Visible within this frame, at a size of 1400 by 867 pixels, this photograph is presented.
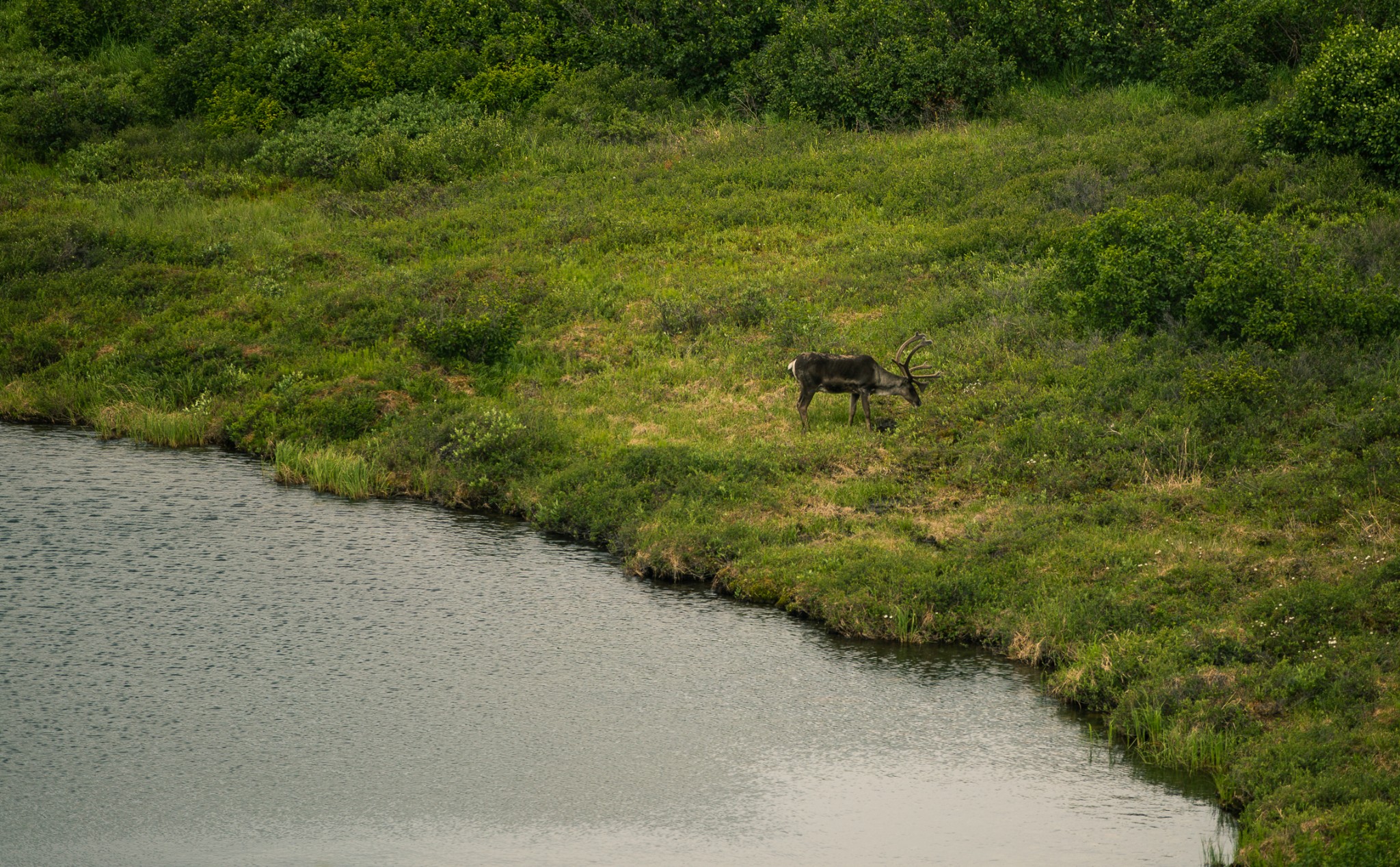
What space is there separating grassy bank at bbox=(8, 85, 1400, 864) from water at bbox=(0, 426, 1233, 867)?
45.5 inches

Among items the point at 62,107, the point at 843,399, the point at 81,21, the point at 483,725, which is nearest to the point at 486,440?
the point at 843,399

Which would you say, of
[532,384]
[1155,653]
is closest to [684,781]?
[1155,653]

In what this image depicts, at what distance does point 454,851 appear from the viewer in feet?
45.6

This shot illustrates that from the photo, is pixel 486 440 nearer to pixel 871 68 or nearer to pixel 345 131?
pixel 345 131

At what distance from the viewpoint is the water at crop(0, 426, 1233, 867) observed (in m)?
14.2

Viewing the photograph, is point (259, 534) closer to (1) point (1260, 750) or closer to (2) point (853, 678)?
(2) point (853, 678)

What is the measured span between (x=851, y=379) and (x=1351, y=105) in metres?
14.3

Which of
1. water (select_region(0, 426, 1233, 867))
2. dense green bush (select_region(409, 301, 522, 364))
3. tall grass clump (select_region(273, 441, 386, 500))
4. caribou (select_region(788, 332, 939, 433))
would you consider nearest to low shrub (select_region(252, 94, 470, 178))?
dense green bush (select_region(409, 301, 522, 364))

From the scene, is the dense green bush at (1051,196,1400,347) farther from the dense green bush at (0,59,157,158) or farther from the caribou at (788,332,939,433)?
the dense green bush at (0,59,157,158)

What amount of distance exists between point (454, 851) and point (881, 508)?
1029cm

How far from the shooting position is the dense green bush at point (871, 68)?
40.0 meters

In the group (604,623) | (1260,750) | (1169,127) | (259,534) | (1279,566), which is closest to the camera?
(1260,750)

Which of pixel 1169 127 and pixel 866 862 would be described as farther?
pixel 1169 127

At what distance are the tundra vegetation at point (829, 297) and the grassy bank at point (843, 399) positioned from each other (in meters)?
0.09
